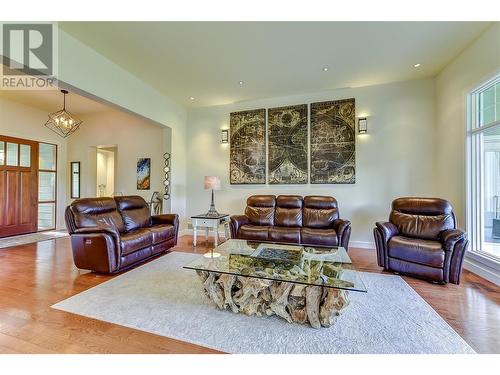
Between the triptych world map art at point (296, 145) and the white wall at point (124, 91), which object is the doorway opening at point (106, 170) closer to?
the white wall at point (124, 91)

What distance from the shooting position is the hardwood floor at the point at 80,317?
166 cm

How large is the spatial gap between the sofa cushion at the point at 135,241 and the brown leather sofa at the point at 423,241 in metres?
3.35

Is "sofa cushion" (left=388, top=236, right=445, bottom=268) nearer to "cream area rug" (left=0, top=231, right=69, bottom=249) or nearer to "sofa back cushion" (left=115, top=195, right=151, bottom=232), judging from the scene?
"sofa back cushion" (left=115, top=195, right=151, bottom=232)

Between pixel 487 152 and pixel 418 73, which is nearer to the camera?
pixel 487 152

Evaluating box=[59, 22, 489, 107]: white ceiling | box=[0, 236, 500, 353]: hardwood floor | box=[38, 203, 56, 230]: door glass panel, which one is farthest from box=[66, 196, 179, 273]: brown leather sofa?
box=[38, 203, 56, 230]: door glass panel

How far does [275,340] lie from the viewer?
1725 mm

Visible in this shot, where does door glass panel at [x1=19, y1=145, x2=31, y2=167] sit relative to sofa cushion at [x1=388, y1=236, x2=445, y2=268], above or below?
above

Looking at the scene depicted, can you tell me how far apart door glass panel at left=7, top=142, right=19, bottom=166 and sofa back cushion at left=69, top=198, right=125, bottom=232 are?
3.69 metres

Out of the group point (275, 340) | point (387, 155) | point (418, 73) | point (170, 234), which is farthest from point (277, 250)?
point (418, 73)

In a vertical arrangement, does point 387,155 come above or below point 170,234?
above

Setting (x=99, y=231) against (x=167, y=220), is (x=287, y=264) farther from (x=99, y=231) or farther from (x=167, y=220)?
(x=167, y=220)

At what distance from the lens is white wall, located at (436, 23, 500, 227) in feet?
9.64
